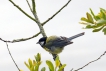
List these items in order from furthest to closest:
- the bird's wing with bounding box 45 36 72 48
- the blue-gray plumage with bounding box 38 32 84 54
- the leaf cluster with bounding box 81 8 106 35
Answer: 1. the bird's wing with bounding box 45 36 72 48
2. the blue-gray plumage with bounding box 38 32 84 54
3. the leaf cluster with bounding box 81 8 106 35

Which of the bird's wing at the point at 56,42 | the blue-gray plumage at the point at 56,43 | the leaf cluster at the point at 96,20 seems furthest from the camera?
the bird's wing at the point at 56,42

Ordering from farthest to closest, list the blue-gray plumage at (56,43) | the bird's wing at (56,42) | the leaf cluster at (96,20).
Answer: the bird's wing at (56,42) → the blue-gray plumage at (56,43) → the leaf cluster at (96,20)

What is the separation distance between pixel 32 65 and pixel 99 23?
0.89 meters

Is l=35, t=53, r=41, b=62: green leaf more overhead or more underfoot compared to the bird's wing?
more underfoot

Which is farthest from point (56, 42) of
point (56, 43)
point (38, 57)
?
point (38, 57)

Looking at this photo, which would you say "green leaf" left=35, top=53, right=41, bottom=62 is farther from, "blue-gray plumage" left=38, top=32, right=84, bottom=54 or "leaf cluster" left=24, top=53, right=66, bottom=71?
"blue-gray plumage" left=38, top=32, right=84, bottom=54

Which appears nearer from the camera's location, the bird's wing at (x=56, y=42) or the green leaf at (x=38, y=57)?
the green leaf at (x=38, y=57)

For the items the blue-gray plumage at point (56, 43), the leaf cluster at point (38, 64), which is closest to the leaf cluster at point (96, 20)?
the leaf cluster at point (38, 64)

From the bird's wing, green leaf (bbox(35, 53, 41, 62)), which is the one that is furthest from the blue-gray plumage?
green leaf (bbox(35, 53, 41, 62))

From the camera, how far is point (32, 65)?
119 inches

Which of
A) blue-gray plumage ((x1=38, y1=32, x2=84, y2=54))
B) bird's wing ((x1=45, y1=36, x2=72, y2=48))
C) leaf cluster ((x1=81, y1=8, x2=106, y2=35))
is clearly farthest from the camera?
bird's wing ((x1=45, y1=36, x2=72, y2=48))

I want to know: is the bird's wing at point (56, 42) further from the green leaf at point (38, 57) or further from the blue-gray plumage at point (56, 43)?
the green leaf at point (38, 57)

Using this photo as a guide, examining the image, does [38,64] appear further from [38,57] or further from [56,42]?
[56,42]

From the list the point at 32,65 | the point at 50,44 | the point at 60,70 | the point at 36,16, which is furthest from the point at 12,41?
the point at 50,44
